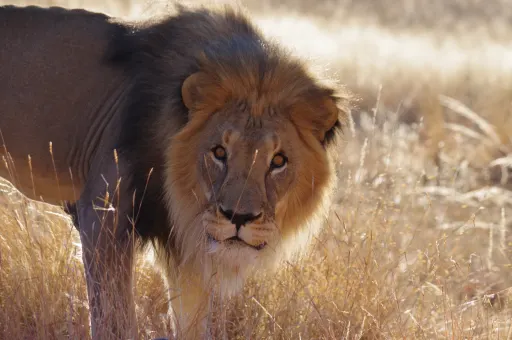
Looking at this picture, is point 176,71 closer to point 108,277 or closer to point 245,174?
point 245,174

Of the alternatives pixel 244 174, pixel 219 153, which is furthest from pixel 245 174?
pixel 219 153

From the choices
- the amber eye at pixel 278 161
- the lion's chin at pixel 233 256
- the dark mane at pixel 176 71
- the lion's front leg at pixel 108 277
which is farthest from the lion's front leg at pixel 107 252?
the amber eye at pixel 278 161

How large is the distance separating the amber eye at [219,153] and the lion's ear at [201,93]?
8.4 inches

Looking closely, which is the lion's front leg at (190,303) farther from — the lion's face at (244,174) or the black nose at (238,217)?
A: the black nose at (238,217)

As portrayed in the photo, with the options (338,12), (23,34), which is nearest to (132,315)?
(23,34)

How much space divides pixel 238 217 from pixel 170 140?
61 centimetres

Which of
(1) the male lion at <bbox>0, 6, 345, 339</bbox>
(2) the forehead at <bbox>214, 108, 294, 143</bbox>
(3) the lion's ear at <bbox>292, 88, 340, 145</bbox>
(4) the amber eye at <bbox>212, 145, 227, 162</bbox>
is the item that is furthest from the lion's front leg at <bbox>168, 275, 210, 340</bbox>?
(3) the lion's ear at <bbox>292, 88, 340, 145</bbox>

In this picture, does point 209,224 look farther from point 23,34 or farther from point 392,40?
point 392,40

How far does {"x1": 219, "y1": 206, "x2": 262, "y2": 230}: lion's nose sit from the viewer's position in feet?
12.3

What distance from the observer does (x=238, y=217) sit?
12.3ft

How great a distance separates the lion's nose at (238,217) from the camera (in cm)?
374

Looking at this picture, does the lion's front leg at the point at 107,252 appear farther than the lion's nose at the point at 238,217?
Yes

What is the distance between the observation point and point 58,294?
4.09m

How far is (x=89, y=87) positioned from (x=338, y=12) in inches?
715
